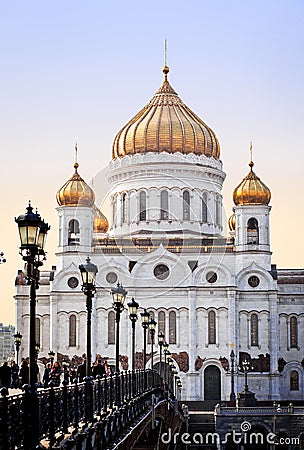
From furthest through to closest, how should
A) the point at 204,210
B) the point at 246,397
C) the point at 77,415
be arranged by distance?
the point at 204,210, the point at 246,397, the point at 77,415

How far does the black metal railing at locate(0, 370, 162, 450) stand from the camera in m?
12.0

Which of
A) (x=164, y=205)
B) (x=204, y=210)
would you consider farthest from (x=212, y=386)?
(x=164, y=205)

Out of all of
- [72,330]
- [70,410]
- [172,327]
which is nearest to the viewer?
[70,410]

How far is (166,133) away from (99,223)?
8.51 m

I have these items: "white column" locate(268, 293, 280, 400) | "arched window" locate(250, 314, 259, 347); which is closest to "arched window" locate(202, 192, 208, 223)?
"white column" locate(268, 293, 280, 400)

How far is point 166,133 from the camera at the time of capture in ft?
230

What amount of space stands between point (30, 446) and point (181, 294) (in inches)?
2094

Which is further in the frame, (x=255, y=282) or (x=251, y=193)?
(x=251, y=193)

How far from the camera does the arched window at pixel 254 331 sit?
2530 inches

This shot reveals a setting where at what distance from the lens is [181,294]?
213 ft

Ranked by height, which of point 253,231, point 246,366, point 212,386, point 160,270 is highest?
point 253,231

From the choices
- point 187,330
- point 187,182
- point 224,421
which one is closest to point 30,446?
point 224,421

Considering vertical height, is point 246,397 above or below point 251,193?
below

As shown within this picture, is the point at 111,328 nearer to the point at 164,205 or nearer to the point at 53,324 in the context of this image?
the point at 53,324
